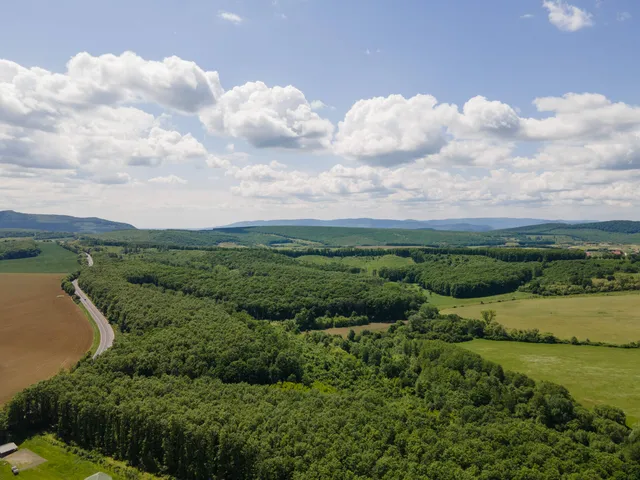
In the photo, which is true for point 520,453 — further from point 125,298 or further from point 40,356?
point 125,298

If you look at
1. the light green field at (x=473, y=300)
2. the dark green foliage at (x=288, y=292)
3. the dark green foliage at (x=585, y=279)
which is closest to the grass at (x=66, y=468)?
the dark green foliage at (x=288, y=292)

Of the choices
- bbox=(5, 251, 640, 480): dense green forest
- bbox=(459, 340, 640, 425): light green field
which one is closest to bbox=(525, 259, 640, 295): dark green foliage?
bbox=(459, 340, 640, 425): light green field

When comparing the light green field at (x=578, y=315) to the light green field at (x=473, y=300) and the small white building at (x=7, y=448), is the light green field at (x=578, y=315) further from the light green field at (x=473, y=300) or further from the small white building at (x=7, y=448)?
the small white building at (x=7, y=448)

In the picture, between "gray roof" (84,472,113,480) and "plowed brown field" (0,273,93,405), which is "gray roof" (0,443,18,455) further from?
"gray roof" (84,472,113,480)

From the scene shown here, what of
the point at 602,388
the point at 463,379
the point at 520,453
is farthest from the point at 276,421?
the point at 602,388

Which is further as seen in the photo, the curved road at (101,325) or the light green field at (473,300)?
the light green field at (473,300)

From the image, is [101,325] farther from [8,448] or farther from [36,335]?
[8,448]
